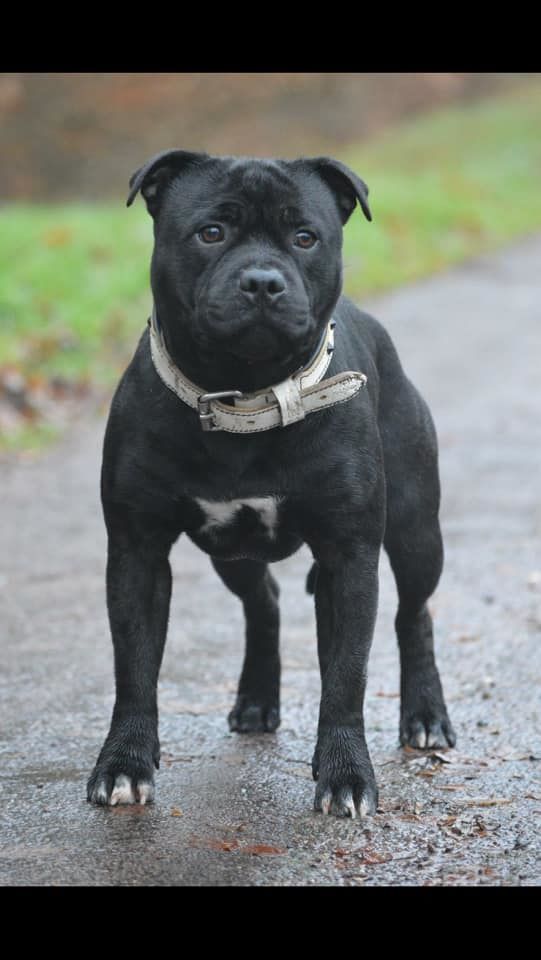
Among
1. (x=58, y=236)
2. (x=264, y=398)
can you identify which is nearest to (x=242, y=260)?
(x=264, y=398)

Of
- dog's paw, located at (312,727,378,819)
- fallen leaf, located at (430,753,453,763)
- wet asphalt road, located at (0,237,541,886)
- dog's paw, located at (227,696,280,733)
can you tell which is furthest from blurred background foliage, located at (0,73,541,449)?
dog's paw, located at (312,727,378,819)

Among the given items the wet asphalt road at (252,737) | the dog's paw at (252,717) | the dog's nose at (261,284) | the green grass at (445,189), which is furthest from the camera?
the green grass at (445,189)

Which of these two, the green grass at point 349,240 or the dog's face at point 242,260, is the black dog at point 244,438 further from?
the green grass at point 349,240

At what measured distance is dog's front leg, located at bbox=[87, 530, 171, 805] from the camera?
4.10 m

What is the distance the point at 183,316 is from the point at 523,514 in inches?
190

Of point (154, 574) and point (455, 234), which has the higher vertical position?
point (455, 234)

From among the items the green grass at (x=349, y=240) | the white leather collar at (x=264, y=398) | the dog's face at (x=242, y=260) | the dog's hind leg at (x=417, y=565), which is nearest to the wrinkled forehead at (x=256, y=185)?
the dog's face at (x=242, y=260)

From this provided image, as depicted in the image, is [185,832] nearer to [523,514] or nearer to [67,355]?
[523,514]

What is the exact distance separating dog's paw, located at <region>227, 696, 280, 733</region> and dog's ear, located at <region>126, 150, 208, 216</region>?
5.73 feet

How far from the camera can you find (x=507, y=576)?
7.07 m

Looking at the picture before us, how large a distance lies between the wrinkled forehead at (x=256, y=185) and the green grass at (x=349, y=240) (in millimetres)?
7272

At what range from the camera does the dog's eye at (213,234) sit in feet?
12.8
